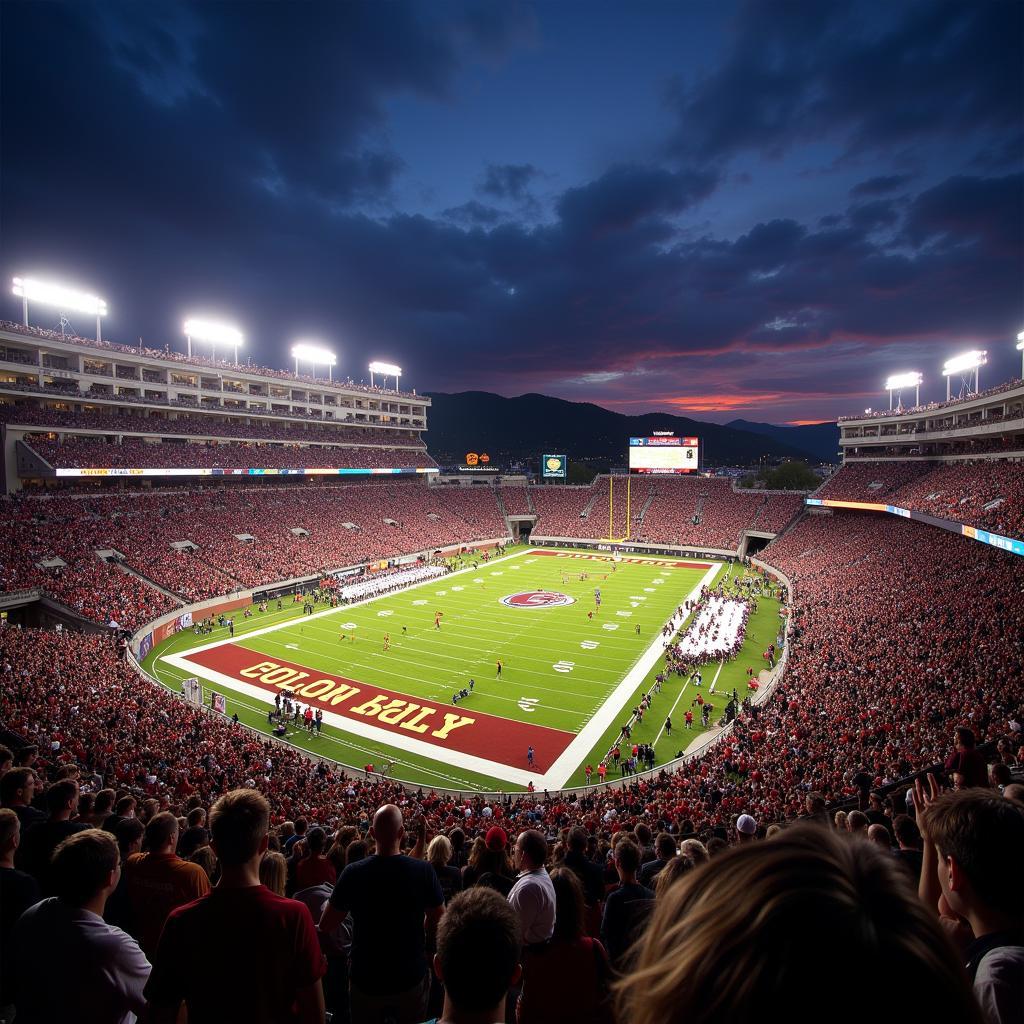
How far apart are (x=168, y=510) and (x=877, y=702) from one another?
46947mm

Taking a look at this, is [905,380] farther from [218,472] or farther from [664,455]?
[218,472]

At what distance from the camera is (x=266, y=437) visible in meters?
62.6

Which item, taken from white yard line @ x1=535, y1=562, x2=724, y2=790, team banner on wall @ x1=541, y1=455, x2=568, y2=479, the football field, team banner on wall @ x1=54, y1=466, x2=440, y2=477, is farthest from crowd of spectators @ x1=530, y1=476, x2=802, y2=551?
white yard line @ x1=535, y1=562, x2=724, y2=790

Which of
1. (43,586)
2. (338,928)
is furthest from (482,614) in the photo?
(338,928)

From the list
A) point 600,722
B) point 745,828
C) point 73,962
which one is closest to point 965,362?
point 600,722

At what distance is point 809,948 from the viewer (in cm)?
92

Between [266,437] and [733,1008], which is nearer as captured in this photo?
[733,1008]

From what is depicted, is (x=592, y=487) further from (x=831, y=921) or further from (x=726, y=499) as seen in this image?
(x=831, y=921)

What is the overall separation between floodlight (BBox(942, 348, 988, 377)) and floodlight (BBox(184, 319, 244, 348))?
6694 centimetres

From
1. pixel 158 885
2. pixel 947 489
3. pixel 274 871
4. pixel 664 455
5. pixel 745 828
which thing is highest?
pixel 664 455

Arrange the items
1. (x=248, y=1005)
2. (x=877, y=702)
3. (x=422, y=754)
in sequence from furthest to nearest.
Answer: (x=422, y=754)
(x=877, y=702)
(x=248, y=1005)

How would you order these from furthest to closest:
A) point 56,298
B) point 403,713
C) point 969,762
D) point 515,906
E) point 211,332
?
point 211,332
point 56,298
point 403,713
point 969,762
point 515,906

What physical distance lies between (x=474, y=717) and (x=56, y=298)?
4688cm

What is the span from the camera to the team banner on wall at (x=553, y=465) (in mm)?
81812
